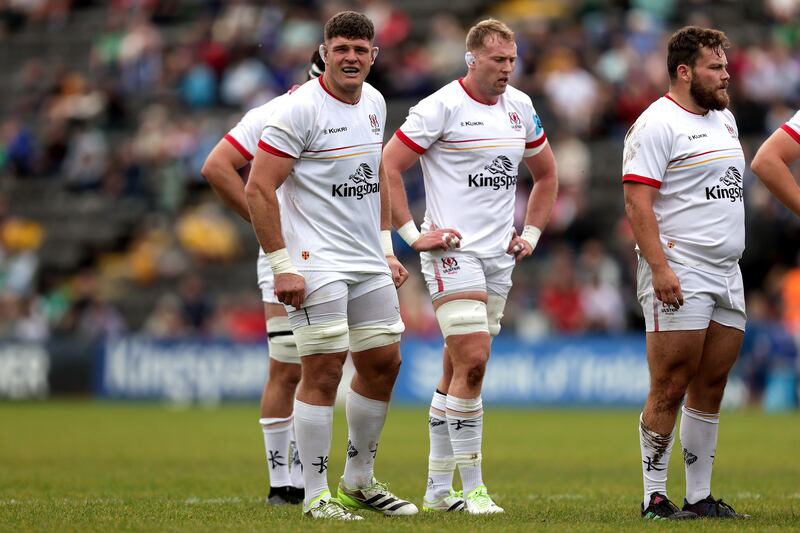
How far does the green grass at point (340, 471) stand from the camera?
329 inches

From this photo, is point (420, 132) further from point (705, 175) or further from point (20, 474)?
point (20, 474)

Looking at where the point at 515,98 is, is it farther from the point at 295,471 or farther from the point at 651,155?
the point at 295,471

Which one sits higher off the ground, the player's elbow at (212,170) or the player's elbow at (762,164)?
the player's elbow at (212,170)

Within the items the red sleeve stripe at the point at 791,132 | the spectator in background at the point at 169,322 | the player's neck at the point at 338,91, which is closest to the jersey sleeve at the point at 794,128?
the red sleeve stripe at the point at 791,132

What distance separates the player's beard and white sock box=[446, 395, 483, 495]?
237cm

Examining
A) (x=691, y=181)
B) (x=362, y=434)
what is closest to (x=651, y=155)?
(x=691, y=181)

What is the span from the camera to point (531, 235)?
32.0 ft

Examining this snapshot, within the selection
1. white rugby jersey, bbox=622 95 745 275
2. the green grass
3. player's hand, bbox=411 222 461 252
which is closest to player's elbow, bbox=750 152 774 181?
white rugby jersey, bbox=622 95 745 275

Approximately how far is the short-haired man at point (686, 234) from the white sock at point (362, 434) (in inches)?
66.6

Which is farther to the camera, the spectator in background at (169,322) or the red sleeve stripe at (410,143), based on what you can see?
the spectator in background at (169,322)

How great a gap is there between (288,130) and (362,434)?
2.02m

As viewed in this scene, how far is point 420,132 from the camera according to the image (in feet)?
30.8

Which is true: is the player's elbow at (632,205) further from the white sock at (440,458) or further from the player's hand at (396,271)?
the white sock at (440,458)

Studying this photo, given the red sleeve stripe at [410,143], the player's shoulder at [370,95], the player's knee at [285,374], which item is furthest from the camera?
the player's knee at [285,374]
